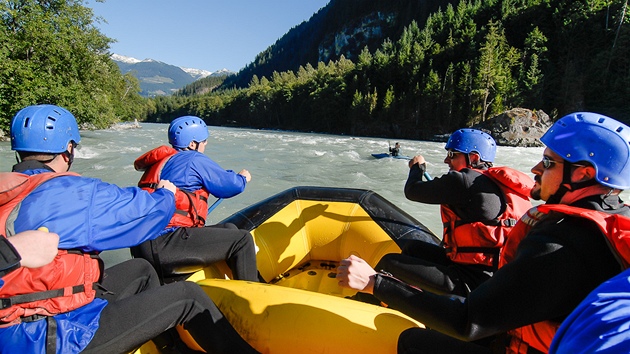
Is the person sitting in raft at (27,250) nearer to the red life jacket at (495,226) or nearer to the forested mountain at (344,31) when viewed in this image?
the red life jacket at (495,226)

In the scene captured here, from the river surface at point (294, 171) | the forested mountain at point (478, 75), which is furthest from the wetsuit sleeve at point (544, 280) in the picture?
the forested mountain at point (478, 75)

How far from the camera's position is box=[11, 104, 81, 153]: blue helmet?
1548 millimetres

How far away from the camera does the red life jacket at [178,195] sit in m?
2.36

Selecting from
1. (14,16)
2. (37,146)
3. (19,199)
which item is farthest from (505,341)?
(14,16)

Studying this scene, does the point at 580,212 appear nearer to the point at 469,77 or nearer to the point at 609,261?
the point at 609,261

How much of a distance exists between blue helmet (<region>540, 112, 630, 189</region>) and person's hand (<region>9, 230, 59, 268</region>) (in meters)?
1.76

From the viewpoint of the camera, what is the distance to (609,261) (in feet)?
3.05

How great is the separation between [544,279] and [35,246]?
60.4 inches

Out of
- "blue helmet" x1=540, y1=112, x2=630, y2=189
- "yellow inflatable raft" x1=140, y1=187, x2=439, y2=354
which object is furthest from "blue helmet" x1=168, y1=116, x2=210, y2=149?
"blue helmet" x1=540, y1=112, x2=630, y2=189

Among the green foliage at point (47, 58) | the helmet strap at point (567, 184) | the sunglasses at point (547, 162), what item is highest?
the green foliage at point (47, 58)

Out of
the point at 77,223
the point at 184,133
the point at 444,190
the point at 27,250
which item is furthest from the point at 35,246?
the point at 444,190

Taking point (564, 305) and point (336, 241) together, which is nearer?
point (564, 305)

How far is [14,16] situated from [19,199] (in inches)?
733

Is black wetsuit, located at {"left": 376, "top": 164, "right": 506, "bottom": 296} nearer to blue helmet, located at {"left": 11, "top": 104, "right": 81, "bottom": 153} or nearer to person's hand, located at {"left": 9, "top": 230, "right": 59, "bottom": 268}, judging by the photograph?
person's hand, located at {"left": 9, "top": 230, "right": 59, "bottom": 268}
